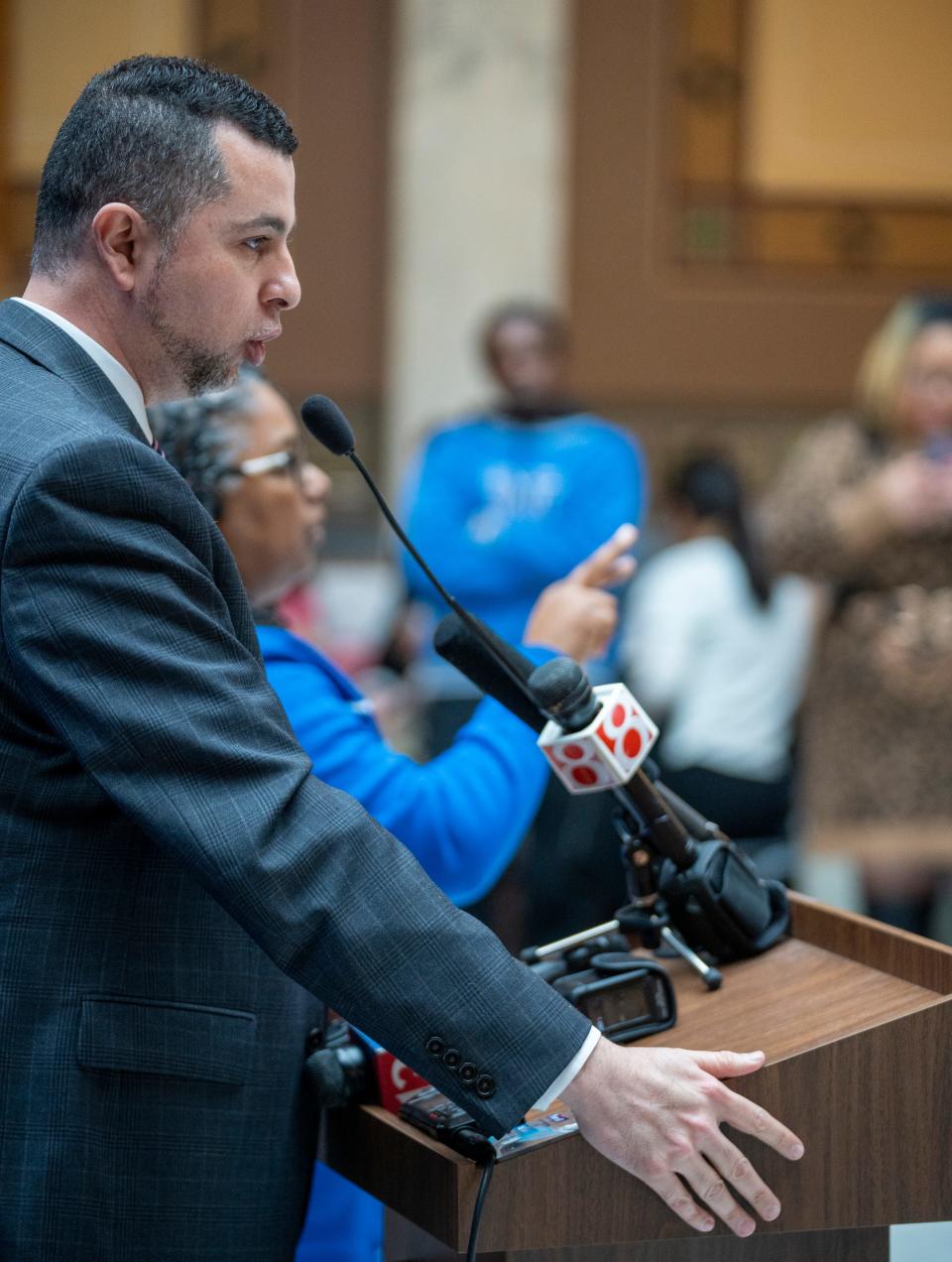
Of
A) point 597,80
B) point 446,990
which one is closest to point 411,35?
point 597,80

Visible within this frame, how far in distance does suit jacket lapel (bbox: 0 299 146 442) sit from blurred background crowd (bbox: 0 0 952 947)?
2.55 m

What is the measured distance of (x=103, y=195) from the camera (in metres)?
1.44

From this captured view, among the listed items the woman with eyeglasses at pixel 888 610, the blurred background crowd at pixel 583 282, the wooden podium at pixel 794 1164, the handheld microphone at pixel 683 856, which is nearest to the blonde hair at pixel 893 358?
the woman with eyeglasses at pixel 888 610

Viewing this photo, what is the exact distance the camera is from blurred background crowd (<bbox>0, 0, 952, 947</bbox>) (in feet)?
13.4

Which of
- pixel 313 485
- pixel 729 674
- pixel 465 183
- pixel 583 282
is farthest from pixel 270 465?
pixel 583 282

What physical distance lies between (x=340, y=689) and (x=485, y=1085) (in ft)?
2.11

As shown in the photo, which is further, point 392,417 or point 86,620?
point 392,417

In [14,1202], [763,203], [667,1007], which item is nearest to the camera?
[14,1202]

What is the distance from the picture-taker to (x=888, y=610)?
353cm

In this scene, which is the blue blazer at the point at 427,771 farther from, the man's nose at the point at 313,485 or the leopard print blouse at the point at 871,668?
the leopard print blouse at the point at 871,668

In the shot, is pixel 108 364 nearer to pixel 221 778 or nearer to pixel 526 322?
pixel 221 778

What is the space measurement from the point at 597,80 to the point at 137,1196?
16.4 feet

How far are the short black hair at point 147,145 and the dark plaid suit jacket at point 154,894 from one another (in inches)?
4.6

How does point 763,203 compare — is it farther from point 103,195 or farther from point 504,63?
point 103,195
